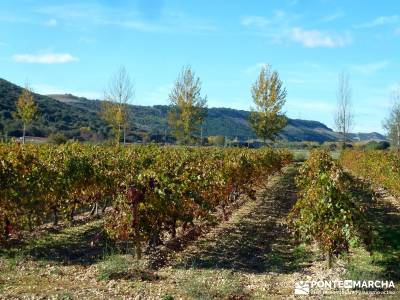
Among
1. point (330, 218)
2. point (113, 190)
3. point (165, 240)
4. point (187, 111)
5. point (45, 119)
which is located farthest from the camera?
point (45, 119)

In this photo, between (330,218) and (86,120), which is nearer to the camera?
(330,218)

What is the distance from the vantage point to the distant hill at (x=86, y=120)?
6456cm

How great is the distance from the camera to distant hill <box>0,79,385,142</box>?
64.6 metres

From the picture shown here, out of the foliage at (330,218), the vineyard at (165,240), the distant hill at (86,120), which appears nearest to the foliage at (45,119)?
the distant hill at (86,120)

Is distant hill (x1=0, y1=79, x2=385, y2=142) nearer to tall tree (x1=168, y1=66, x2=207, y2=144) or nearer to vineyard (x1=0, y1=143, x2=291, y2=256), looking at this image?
tall tree (x1=168, y1=66, x2=207, y2=144)

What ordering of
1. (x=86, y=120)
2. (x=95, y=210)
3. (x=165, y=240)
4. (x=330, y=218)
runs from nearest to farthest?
(x=330, y=218), (x=165, y=240), (x=95, y=210), (x=86, y=120)

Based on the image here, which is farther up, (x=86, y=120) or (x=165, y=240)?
(x=86, y=120)

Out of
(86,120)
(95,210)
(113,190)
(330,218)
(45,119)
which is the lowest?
(95,210)

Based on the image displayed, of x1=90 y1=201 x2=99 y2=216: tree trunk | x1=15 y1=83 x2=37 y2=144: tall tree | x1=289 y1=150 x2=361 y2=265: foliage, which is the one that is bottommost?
x1=90 y1=201 x2=99 y2=216: tree trunk

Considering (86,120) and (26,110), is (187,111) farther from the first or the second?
(86,120)

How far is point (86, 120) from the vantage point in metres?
83.2

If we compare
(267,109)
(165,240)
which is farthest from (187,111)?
(165,240)

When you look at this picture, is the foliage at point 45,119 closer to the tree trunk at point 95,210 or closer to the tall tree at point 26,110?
the tall tree at point 26,110

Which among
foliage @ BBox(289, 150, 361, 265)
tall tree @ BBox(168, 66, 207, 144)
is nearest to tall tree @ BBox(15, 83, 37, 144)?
tall tree @ BBox(168, 66, 207, 144)
